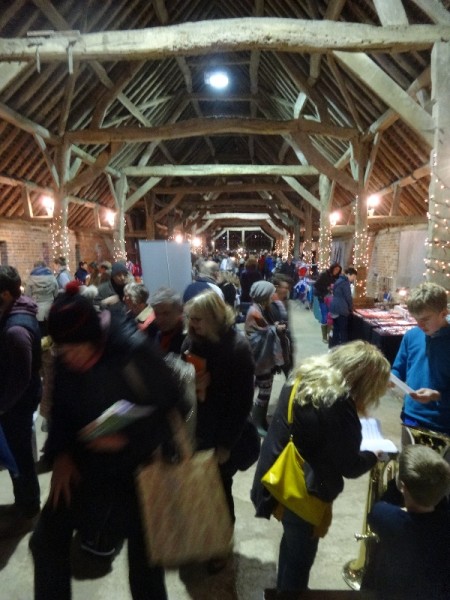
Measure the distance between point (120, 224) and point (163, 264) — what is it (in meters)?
7.93

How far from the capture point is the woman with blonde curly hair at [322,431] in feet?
5.73

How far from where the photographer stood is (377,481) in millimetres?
2223

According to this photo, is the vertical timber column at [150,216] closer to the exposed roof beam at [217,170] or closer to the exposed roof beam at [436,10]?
the exposed roof beam at [217,170]

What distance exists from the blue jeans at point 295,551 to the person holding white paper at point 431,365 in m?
1.02

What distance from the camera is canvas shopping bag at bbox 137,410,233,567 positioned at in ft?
5.67

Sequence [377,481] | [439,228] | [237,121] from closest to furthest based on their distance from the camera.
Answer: [377,481]
[439,228]
[237,121]

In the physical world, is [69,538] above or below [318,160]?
below

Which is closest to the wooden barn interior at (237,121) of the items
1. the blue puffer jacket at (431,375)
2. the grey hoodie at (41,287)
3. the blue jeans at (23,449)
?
the blue jeans at (23,449)

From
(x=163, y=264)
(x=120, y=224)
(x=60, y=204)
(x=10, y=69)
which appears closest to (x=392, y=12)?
(x=163, y=264)

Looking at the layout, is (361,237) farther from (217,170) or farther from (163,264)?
(217,170)

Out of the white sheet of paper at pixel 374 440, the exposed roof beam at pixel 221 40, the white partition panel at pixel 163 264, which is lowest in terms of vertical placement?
the white sheet of paper at pixel 374 440

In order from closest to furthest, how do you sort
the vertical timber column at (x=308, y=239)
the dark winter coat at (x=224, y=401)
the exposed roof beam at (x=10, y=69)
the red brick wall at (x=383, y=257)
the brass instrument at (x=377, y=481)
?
1. the brass instrument at (x=377, y=481)
2. the dark winter coat at (x=224, y=401)
3. the exposed roof beam at (x=10, y=69)
4. the red brick wall at (x=383, y=257)
5. the vertical timber column at (x=308, y=239)

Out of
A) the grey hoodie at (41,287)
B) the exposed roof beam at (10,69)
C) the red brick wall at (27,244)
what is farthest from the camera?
the red brick wall at (27,244)

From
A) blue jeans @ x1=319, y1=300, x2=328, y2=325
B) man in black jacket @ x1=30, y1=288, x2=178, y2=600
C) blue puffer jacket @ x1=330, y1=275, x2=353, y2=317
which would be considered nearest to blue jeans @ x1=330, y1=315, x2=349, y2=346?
blue puffer jacket @ x1=330, y1=275, x2=353, y2=317
